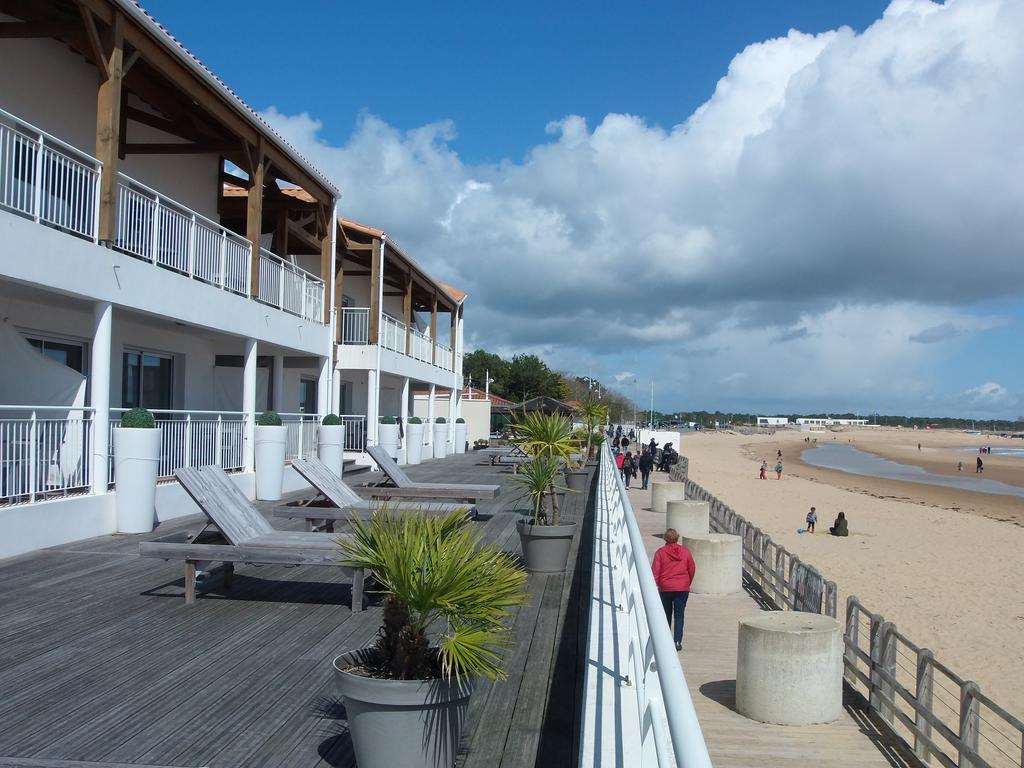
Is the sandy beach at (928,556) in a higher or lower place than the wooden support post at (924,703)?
lower

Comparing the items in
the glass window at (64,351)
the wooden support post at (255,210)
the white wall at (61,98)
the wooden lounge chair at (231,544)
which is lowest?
the wooden lounge chair at (231,544)

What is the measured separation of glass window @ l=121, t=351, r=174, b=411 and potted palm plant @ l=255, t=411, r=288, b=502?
6.13ft

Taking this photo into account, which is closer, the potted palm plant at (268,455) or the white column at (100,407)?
the white column at (100,407)

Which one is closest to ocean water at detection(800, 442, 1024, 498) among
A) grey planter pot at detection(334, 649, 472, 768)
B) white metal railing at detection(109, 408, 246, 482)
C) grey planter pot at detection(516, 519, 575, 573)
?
white metal railing at detection(109, 408, 246, 482)

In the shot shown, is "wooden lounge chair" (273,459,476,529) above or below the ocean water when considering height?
above

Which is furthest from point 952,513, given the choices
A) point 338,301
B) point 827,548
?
point 338,301

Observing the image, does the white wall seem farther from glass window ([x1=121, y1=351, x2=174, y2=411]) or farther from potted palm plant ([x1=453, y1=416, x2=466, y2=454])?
potted palm plant ([x1=453, y1=416, x2=466, y2=454])

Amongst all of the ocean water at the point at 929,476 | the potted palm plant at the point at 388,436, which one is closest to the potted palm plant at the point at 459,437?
the potted palm plant at the point at 388,436

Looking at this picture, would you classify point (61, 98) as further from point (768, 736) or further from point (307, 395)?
point (768, 736)

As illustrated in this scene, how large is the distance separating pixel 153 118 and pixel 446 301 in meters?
19.0

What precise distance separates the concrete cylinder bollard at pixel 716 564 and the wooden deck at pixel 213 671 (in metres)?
4.85

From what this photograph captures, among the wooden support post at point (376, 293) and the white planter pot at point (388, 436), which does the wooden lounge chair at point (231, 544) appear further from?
the white planter pot at point (388, 436)

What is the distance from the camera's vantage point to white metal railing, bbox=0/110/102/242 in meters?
9.33

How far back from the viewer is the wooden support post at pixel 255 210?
1518 cm
